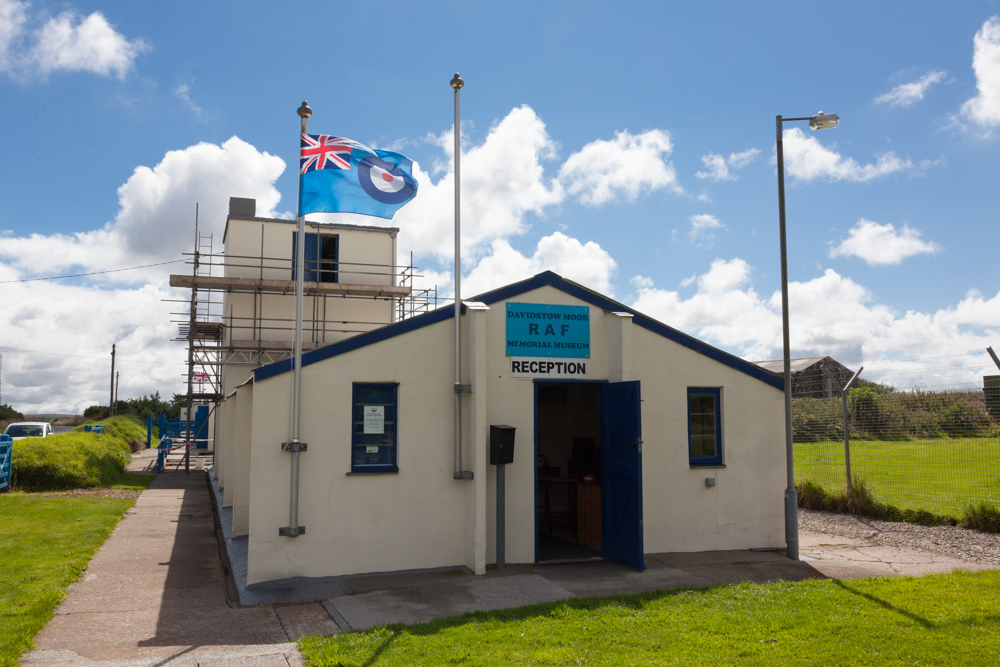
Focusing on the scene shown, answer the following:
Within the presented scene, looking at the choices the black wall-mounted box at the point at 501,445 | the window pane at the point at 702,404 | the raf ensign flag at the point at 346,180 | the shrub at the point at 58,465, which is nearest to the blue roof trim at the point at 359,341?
the raf ensign flag at the point at 346,180

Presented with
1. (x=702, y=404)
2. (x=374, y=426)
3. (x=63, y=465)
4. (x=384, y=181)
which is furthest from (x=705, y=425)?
(x=63, y=465)

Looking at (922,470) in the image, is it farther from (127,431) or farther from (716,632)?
(127,431)

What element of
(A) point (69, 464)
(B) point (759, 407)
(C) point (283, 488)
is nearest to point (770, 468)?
(B) point (759, 407)

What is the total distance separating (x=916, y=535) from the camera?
1150cm

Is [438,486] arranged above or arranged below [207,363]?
below

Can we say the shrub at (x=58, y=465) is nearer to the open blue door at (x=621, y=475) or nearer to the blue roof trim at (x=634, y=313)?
the blue roof trim at (x=634, y=313)

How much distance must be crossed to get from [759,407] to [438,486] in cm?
541

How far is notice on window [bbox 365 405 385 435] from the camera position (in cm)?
938

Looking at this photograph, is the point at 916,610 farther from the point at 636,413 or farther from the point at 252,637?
the point at 252,637

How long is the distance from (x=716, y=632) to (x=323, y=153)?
23.5 feet

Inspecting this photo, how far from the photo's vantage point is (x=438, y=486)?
9.50 m

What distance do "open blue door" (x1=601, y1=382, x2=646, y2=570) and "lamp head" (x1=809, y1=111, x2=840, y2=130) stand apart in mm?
4562

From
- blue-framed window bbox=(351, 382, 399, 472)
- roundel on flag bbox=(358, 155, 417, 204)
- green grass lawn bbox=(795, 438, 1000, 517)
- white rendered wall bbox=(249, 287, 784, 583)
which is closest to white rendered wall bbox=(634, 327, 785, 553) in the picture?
white rendered wall bbox=(249, 287, 784, 583)

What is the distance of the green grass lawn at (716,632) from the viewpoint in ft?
19.0
